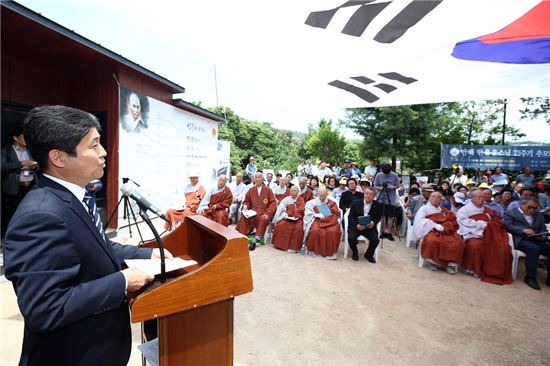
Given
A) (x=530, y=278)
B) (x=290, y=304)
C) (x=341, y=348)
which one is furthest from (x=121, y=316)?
(x=530, y=278)

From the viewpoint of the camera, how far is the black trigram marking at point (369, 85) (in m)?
1.66

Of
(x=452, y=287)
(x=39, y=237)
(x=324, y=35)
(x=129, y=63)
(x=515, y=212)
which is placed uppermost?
(x=129, y=63)

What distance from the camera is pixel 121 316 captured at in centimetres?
110

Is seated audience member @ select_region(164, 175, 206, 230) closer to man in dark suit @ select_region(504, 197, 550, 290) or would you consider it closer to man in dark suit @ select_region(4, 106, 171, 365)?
man in dark suit @ select_region(4, 106, 171, 365)

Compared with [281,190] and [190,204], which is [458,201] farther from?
[190,204]

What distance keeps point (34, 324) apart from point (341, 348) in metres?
2.33

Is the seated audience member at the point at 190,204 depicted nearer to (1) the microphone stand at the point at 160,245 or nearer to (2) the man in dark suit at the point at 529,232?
(1) the microphone stand at the point at 160,245

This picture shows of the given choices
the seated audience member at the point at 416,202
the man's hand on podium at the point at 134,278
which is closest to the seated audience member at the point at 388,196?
the seated audience member at the point at 416,202

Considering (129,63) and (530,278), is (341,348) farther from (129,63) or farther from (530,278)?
(129,63)

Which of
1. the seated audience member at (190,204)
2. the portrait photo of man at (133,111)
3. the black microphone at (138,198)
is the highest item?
the portrait photo of man at (133,111)

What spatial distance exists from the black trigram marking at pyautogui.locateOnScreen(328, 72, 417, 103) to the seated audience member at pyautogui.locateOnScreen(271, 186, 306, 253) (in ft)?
12.8

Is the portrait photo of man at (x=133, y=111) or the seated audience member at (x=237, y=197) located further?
the seated audience member at (x=237, y=197)

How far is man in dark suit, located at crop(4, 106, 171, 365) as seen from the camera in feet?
2.72

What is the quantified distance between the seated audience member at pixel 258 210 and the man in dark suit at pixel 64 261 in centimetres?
480
